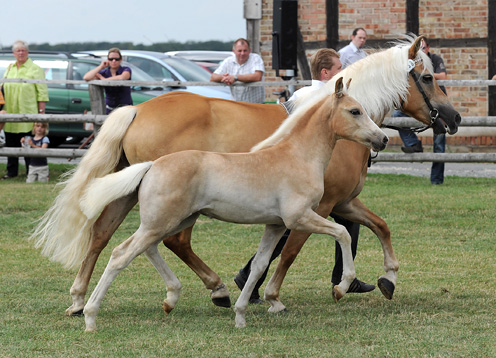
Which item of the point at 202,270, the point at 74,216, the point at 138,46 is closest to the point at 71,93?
the point at 202,270

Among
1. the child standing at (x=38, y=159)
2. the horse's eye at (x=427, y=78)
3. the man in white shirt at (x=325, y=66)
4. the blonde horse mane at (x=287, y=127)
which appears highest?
the man in white shirt at (x=325, y=66)

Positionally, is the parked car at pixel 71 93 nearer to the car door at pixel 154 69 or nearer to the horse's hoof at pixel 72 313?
the car door at pixel 154 69

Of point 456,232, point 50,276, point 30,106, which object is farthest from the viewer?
point 30,106

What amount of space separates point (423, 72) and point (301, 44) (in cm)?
1170

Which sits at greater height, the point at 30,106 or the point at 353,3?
the point at 353,3

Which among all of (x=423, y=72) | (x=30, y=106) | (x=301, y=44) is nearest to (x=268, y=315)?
(x=423, y=72)

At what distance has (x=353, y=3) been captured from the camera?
59.8ft

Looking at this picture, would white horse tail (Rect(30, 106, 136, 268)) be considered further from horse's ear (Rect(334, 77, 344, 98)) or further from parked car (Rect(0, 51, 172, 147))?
parked car (Rect(0, 51, 172, 147))

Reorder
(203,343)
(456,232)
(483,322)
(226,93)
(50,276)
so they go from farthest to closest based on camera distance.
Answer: (226,93) < (456,232) < (50,276) < (483,322) < (203,343)

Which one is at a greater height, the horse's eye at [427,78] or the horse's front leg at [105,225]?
the horse's eye at [427,78]

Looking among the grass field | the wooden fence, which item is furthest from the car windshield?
the grass field

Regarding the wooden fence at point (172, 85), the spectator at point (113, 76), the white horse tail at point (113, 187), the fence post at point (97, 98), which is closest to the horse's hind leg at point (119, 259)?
the white horse tail at point (113, 187)

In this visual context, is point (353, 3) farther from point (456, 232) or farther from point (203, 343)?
point (203, 343)

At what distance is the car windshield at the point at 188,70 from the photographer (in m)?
19.0
